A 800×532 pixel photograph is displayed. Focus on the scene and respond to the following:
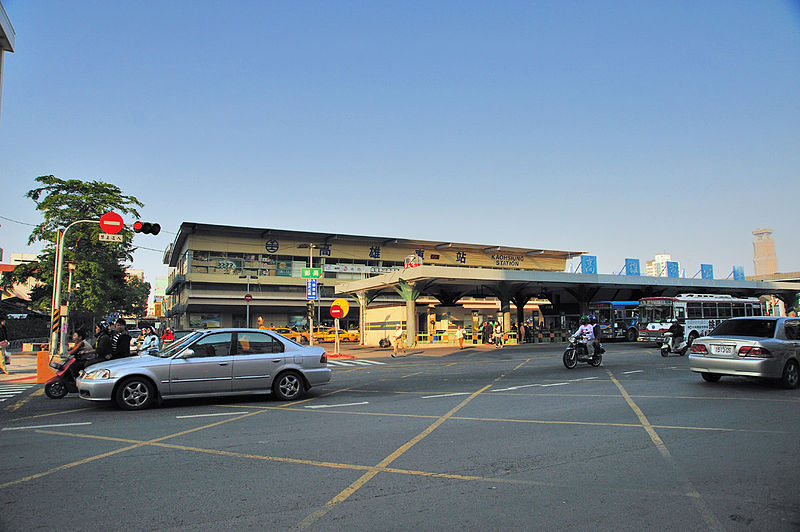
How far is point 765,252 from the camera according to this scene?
14262cm

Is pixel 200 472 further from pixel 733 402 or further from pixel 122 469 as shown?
pixel 733 402

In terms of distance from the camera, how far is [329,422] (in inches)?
345

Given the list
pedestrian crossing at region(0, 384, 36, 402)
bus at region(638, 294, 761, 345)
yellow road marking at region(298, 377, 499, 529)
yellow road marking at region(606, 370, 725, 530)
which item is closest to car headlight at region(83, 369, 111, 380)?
pedestrian crossing at region(0, 384, 36, 402)

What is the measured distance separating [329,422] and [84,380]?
4964 mm

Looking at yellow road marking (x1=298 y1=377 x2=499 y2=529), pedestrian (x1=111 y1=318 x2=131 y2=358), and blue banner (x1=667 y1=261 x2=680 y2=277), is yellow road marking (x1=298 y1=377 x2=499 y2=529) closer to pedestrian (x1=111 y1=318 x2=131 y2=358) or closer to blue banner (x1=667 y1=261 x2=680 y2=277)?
pedestrian (x1=111 y1=318 x2=131 y2=358)

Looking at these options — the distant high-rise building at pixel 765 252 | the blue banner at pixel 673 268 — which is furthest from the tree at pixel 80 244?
the distant high-rise building at pixel 765 252

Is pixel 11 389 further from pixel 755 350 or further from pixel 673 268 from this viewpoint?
pixel 673 268

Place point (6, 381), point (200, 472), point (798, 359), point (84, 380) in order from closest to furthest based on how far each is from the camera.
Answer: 1. point (200, 472)
2. point (84, 380)
3. point (798, 359)
4. point (6, 381)

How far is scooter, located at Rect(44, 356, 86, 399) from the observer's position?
1195 cm

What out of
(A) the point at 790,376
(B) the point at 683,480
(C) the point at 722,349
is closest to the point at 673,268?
(A) the point at 790,376

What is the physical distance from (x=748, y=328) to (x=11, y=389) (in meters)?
19.2

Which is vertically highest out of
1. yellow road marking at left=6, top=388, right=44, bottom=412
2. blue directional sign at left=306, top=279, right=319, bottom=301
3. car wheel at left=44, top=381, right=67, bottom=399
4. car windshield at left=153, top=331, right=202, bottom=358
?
blue directional sign at left=306, top=279, right=319, bottom=301

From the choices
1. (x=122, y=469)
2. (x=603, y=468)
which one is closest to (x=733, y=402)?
(x=603, y=468)

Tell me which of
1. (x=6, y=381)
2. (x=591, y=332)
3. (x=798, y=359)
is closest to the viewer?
(x=798, y=359)
